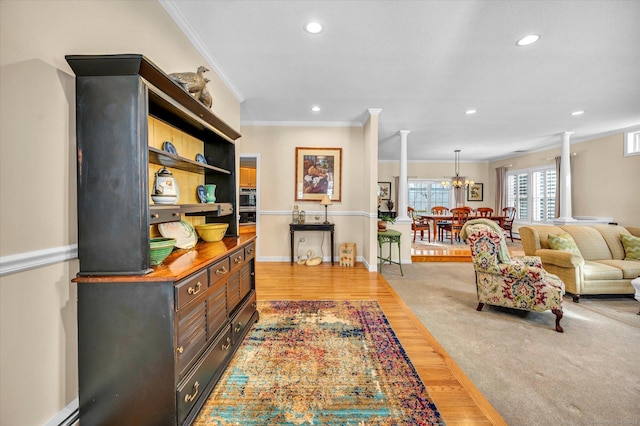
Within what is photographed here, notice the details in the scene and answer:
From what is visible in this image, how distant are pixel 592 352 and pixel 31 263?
3.65 metres

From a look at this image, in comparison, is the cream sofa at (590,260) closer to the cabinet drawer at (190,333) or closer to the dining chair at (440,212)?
A: the dining chair at (440,212)

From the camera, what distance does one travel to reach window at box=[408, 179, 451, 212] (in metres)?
9.54

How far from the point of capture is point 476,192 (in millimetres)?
9445

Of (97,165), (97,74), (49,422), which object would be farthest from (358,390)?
(97,74)

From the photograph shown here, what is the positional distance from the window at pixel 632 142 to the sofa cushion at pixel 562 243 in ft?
12.0

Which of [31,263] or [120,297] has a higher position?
[31,263]

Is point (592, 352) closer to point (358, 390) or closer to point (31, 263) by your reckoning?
point (358, 390)

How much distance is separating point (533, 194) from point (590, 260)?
507cm

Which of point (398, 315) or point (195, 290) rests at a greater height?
point (195, 290)

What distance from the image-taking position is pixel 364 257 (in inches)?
193

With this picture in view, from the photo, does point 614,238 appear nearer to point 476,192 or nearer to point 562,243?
point 562,243

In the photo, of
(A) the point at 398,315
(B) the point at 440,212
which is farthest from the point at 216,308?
(B) the point at 440,212

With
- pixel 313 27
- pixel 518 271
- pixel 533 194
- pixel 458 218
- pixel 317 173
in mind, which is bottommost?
pixel 518 271

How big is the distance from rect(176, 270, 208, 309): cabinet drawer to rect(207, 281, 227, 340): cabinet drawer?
0.45 ft
